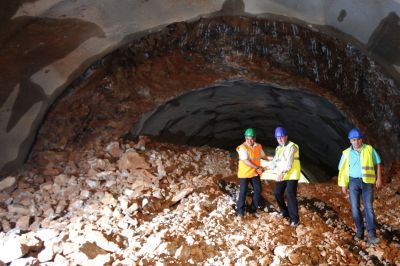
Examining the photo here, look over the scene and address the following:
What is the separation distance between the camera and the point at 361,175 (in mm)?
3898

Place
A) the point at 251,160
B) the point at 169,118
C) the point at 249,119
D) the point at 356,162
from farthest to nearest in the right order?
the point at 249,119 → the point at 169,118 → the point at 251,160 → the point at 356,162

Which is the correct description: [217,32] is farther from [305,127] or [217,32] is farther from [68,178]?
[305,127]

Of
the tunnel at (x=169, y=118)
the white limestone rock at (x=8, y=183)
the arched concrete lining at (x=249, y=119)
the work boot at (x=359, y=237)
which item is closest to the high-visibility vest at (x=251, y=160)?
the tunnel at (x=169, y=118)

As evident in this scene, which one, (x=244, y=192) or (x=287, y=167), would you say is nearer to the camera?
(x=287, y=167)

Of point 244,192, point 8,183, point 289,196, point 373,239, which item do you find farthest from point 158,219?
point 373,239

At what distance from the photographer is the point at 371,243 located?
4.00 metres

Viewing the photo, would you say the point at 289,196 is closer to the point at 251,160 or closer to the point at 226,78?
Result: the point at 251,160

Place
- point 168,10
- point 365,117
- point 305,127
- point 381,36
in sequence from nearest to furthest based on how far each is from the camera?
point 381,36
point 168,10
point 365,117
point 305,127

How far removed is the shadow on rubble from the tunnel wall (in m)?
1.73

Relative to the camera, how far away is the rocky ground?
385cm

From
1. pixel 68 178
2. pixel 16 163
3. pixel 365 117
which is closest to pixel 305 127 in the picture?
pixel 365 117

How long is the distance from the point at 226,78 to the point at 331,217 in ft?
8.32

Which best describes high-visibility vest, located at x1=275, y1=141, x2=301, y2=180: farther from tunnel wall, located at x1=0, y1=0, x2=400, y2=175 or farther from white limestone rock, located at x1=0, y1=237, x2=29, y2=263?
white limestone rock, located at x1=0, y1=237, x2=29, y2=263

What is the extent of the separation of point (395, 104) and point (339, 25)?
1.24m
